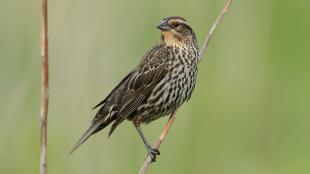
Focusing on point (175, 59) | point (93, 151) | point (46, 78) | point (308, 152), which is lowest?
point (308, 152)

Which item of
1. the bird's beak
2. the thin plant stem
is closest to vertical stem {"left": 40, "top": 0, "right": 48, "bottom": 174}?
the thin plant stem

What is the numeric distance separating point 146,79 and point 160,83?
0.28ft

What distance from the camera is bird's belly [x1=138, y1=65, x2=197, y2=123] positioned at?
5340 millimetres

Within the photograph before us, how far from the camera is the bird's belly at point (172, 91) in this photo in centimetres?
534

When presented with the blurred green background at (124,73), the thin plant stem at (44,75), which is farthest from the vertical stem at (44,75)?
the blurred green background at (124,73)

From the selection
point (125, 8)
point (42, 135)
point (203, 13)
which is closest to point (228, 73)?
point (203, 13)

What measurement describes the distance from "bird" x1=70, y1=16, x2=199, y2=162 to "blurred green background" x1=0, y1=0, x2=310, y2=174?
0.75 feet

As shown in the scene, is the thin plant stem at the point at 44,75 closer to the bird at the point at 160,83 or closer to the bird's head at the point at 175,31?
the bird at the point at 160,83

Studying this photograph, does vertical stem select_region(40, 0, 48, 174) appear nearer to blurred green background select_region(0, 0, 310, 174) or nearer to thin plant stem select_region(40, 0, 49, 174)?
thin plant stem select_region(40, 0, 49, 174)

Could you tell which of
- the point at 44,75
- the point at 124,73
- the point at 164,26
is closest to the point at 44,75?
the point at 44,75

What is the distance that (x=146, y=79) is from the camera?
17.9 feet

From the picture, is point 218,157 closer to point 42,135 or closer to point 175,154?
point 175,154

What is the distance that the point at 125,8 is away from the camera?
5961 millimetres

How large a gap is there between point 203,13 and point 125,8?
1.90 ft
